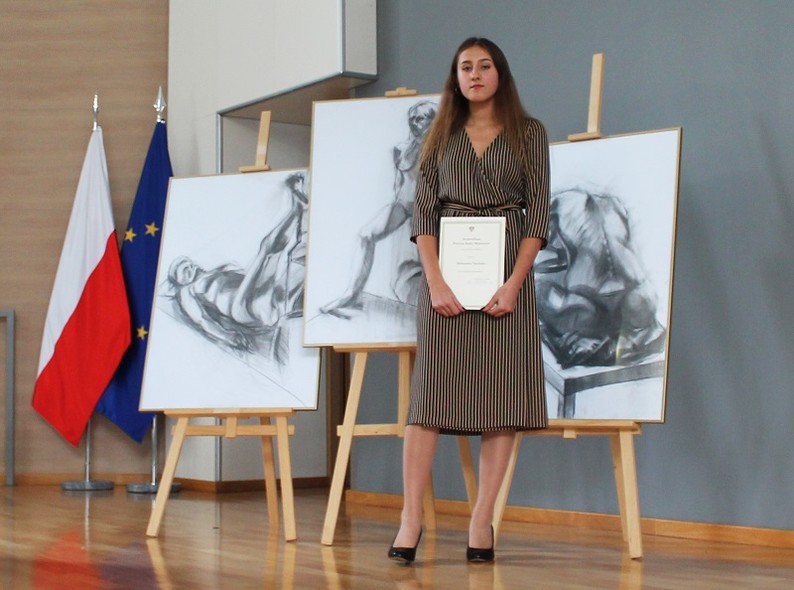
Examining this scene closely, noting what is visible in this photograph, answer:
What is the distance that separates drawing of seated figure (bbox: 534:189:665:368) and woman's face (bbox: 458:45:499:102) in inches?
25.3

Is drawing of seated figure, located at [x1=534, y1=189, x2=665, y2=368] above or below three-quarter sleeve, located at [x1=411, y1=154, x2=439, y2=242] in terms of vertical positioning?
below

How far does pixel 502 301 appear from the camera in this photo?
3018 mm

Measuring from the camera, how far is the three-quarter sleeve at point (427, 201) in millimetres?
3172

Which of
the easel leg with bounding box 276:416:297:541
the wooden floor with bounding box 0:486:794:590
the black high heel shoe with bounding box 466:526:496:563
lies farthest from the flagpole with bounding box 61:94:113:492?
the black high heel shoe with bounding box 466:526:496:563

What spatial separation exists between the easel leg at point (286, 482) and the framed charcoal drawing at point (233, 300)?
9 cm

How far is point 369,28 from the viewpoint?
5.11 m

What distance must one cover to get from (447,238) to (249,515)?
1.88m

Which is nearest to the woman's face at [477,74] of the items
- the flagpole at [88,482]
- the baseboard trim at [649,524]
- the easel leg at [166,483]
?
the easel leg at [166,483]

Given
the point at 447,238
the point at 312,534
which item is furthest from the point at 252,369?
the point at 447,238

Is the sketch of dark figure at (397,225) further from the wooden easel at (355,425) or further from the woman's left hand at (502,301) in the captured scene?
the woman's left hand at (502,301)

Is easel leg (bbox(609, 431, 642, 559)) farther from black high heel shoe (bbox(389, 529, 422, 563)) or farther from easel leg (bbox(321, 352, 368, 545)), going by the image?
easel leg (bbox(321, 352, 368, 545))

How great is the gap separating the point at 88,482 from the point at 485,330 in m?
3.43

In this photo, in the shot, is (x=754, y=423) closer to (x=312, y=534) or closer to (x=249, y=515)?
(x=312, y=534)

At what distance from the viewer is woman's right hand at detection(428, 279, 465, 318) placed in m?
3.04
